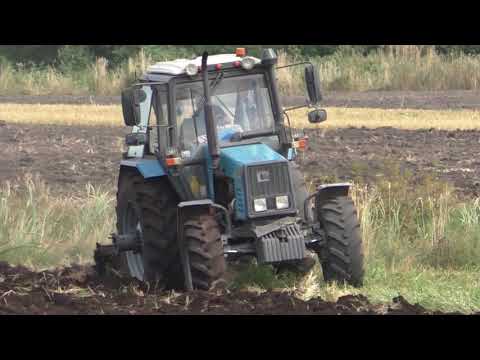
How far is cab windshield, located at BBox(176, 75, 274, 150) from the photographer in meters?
11.1

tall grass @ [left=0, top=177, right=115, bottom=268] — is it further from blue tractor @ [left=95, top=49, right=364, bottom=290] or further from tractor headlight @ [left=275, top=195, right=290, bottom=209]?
tractor headlight @ [left=275, top=195, right=290, bottom=209]

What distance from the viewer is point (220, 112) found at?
1111 centimetres

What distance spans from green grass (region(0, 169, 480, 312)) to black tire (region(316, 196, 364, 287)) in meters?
0.14

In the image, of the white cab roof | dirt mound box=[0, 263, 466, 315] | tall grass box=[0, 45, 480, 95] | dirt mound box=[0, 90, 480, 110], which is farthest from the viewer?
tall grass box=[0, 45, 480, 95]

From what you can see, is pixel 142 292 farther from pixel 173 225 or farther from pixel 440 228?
pixel 440 228

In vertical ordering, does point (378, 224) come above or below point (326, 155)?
below

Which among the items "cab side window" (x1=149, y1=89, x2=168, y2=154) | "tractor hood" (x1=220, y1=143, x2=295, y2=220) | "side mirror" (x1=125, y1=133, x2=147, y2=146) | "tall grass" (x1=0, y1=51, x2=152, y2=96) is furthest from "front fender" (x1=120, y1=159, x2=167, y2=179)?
"tall grass" (x1=0, y1=51, x2=152, y2=96)

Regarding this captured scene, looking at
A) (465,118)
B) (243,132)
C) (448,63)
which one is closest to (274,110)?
(243,132)

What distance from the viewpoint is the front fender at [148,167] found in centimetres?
1105

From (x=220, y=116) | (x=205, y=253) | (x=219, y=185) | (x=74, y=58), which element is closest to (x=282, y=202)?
(x=219, y=185)

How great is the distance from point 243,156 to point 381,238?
2.63 metres

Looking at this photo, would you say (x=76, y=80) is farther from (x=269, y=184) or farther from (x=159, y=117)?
(x=269, y=184)

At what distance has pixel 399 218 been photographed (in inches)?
514

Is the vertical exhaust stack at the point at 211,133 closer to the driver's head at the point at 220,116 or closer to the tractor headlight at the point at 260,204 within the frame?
the driver's head at the point at 220,116
